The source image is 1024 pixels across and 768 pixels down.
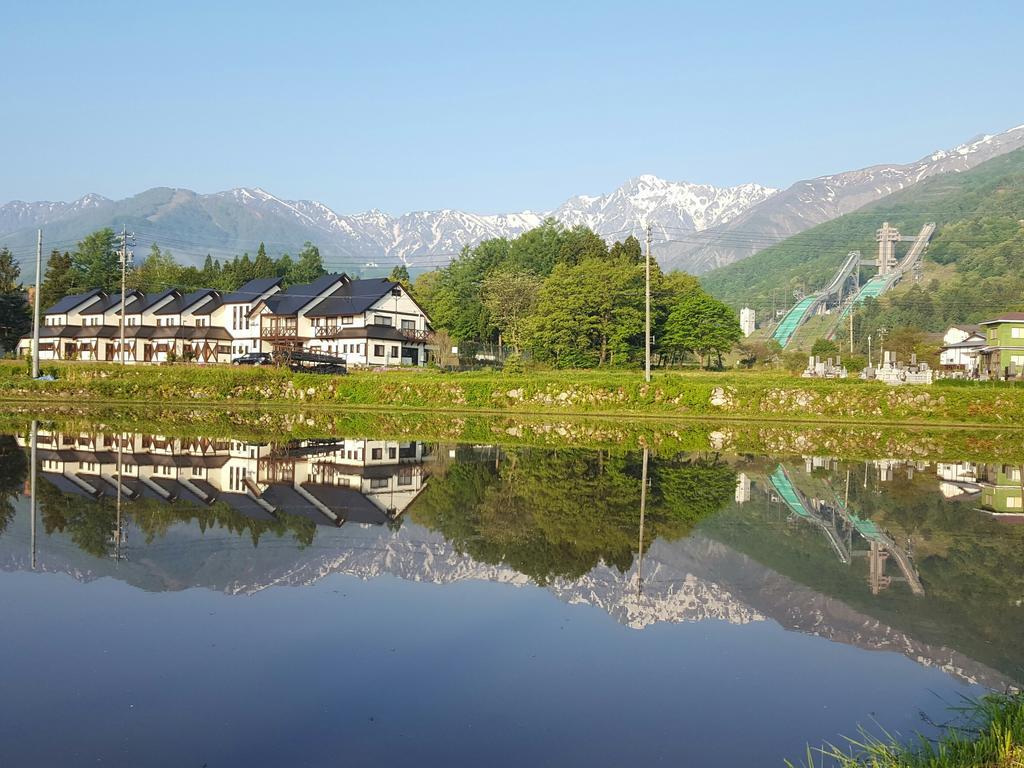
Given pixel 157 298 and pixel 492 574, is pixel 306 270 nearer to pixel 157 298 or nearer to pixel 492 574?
pixel 157 298

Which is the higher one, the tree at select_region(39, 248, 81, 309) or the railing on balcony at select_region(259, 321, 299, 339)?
the tree at select_region(39, 248, 81, 309)

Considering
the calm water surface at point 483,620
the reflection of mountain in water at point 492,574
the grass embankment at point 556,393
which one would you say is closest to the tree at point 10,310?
the grass embankment at point 556,393

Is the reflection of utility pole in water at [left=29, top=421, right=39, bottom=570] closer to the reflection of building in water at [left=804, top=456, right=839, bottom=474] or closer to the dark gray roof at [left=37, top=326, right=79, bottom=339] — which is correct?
the reflection of building in water at [left=804, top=456, right=839, bottom=474]

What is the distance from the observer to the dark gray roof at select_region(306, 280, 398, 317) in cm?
6191

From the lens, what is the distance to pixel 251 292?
67750mm

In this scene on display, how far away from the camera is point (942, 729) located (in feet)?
20.6

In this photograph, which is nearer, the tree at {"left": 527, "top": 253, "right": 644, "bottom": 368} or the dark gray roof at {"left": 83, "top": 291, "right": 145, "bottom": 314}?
the tree at {"left": 527, "top": 253, "right": 644, "bottom": 368}

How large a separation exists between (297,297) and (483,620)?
60.2 metres

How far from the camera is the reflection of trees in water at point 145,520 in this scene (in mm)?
12156

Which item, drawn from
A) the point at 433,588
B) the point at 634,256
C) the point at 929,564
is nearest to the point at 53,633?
the point at 433,588

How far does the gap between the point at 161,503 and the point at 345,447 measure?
11041 mm

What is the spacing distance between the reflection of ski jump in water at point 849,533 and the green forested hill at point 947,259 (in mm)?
87374

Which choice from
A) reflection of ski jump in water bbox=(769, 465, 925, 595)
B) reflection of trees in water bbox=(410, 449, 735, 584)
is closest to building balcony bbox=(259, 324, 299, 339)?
reflection of trees in water bbox=(410, 449, 735, 584)

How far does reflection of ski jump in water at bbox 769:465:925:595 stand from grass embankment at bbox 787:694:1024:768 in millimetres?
4264
